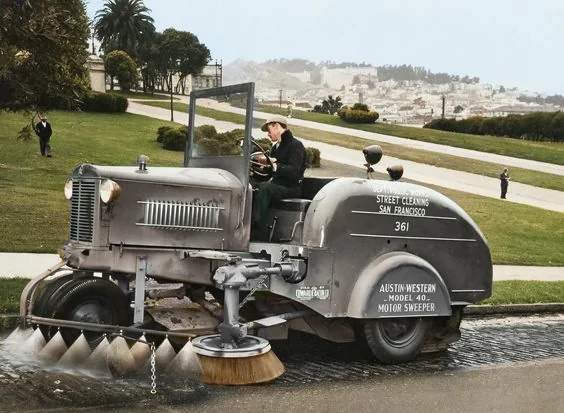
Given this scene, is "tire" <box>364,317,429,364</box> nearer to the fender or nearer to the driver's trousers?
the fender

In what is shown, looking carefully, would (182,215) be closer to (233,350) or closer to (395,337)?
(233,350)

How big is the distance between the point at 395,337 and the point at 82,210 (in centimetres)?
355

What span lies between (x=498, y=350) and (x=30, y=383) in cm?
549

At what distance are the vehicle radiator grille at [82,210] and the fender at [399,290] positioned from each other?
2694 millimetres

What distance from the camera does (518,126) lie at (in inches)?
2662

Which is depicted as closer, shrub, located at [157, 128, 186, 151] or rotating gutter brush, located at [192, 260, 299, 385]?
rotating gutter brush, located at [192, 260, 299, 385]

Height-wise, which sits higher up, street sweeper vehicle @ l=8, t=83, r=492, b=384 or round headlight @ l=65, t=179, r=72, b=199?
round headlight @ l=65, t=179, r=72, b=199

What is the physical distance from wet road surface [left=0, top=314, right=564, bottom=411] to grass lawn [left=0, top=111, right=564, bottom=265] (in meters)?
8.18

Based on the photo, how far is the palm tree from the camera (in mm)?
93688

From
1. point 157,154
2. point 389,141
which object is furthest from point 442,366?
point 389,141

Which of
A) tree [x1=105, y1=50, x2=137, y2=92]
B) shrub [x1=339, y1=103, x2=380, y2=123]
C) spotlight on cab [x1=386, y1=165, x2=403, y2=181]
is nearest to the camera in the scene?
spotlight on cab [x1=386, y1=165, x2=403, y2=181]

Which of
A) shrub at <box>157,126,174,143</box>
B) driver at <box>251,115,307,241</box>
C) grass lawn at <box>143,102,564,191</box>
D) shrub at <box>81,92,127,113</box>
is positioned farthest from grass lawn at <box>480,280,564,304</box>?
shrub at <box>81,92,127,113</box>

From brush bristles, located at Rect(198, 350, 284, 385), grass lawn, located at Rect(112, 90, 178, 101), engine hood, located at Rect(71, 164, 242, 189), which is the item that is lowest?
brush bristles, located at Rect(198, 350, 284, 385)

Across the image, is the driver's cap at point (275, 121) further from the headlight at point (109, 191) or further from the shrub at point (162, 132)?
the shrub at point (162, 132)
